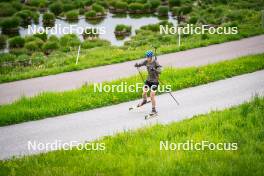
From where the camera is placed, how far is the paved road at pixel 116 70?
20.2 m

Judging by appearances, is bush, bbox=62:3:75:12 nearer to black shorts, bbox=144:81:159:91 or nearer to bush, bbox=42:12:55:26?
bush, bbox=42:12:55:26

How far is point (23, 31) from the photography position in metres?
46.1

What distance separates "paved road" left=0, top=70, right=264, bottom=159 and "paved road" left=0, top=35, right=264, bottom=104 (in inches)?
145

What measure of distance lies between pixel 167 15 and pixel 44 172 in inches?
1776

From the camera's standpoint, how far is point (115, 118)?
52.4 feet

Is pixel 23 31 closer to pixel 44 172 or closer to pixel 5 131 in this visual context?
pixel 5 131

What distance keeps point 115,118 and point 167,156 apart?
411 centimetres

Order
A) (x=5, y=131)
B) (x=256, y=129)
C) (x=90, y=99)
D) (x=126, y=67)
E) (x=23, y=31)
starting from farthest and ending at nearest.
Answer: (x=23, y=31) < (x=126, y=67) < (x=90, y=99) < (x=5, y=131) < (x=256, y=129)

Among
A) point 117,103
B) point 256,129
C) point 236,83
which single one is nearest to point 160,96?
point 117,103

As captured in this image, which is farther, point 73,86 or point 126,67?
point 126,67

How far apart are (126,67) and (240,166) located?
41.5 ft

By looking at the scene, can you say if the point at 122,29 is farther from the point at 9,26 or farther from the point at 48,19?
the point at 9,26

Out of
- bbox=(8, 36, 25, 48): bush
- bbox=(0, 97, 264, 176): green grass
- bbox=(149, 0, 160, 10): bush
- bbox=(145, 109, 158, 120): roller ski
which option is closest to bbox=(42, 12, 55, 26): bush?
bbox=(8, 36, 25, 48): bush

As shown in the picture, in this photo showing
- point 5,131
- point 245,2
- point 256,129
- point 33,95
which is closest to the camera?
point 256,129
